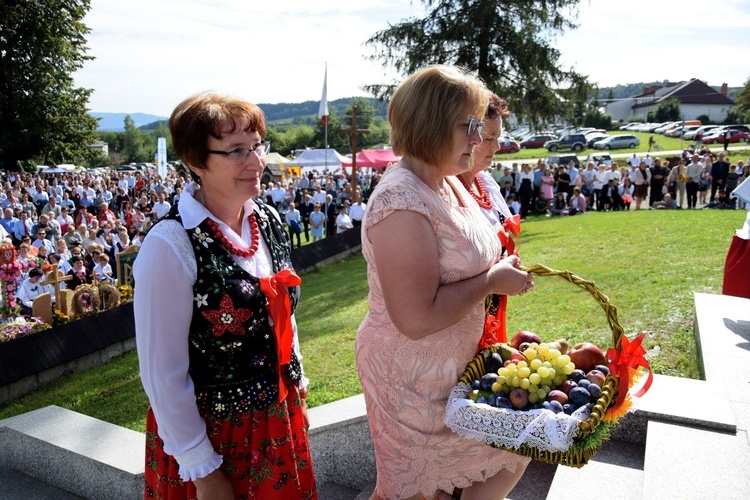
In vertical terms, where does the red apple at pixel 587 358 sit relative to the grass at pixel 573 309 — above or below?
above

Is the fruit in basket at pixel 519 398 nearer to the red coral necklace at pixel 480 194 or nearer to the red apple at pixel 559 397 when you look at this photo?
the red apple at pixel 559 397

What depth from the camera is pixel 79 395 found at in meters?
7.39

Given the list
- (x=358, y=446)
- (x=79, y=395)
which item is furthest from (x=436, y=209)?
(x=79, y=395)

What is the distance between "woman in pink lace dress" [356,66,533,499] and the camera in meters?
2.02

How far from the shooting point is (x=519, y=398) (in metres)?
2.09

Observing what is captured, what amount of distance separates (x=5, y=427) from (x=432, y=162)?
401 cm

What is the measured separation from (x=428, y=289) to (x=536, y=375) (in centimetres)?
51

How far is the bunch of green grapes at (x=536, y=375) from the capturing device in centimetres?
212

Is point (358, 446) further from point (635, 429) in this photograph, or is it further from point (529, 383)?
point (529, 383)

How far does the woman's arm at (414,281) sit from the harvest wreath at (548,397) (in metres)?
0.30

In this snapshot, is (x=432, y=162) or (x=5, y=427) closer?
(x=432, y=162)

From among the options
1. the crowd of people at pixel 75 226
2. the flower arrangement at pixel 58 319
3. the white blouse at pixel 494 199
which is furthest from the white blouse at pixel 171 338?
the crowd of people at pixel 75 226

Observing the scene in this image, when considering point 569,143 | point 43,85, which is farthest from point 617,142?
point 43,85

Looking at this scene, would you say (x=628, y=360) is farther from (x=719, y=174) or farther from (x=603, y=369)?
(x=719, y=174)
